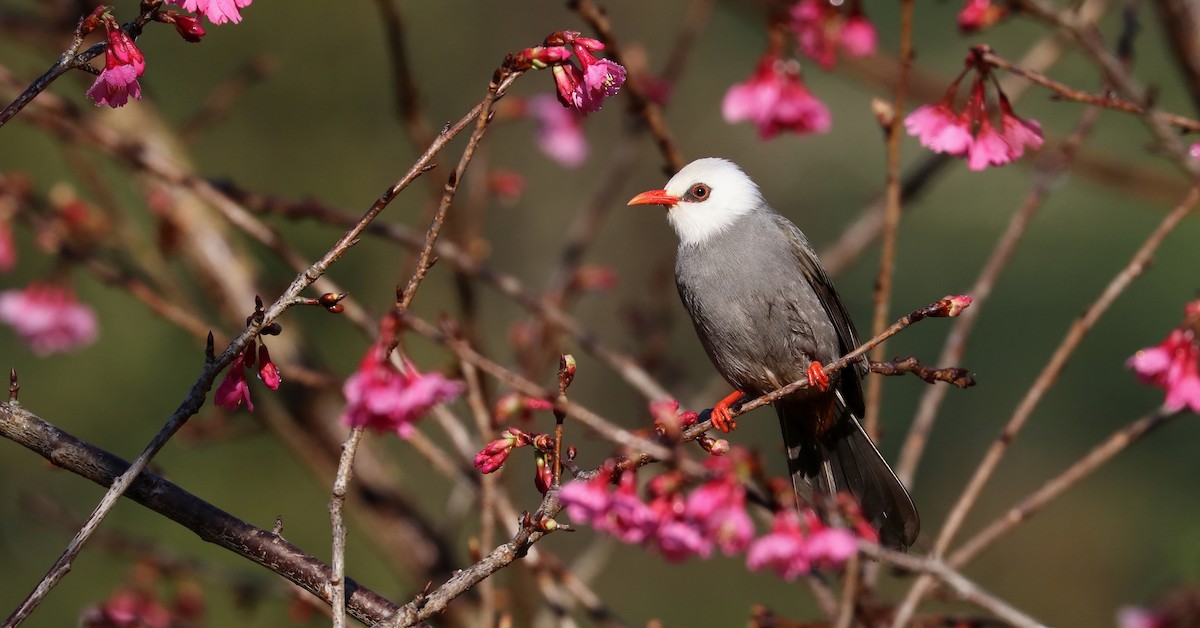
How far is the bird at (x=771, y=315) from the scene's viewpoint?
3.26 metres

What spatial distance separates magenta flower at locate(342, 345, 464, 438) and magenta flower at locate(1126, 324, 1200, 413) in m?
1.59

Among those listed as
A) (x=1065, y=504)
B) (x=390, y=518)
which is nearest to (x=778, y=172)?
(x=1065, y=504)

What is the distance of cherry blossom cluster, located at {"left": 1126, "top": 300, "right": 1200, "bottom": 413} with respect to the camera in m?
2.45

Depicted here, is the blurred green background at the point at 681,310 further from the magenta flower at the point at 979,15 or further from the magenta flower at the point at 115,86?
the magenta flower at the point at 115,86

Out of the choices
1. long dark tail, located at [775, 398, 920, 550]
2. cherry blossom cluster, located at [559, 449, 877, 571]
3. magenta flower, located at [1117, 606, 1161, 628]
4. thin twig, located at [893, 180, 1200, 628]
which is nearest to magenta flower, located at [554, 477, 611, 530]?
cherry blossom cluster, located at [559, 449, 877, 571]

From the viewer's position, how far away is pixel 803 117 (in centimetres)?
335

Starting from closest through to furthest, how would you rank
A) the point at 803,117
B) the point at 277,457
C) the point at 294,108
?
1. the point at 803,117
2. the point at 277,457
3. the point at 294,108

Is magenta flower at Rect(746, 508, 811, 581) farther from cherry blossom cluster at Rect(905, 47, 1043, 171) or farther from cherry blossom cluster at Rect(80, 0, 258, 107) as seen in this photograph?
cherry blossom cluster at Rect(80, 0, 258, 107)

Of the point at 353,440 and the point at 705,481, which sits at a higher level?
the point at 353,440

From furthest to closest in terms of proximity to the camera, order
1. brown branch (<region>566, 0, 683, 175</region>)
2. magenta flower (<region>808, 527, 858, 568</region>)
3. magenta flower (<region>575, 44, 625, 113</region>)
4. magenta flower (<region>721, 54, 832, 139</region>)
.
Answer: magenta flower (<region>721, 54, 832, 139</region>)
brown branch (<region>566, 0, 683, 175</region>)
magenta flower (<region>575, 44, 625, 113</region>)
magenta flower (<region>808, 527, 858, 568</region>)

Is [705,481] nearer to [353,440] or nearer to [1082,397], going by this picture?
[353,440]

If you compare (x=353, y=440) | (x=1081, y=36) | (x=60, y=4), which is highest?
(x=60, y=4)

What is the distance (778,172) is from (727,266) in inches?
341

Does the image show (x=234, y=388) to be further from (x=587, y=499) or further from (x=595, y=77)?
(x=595, y=77)
